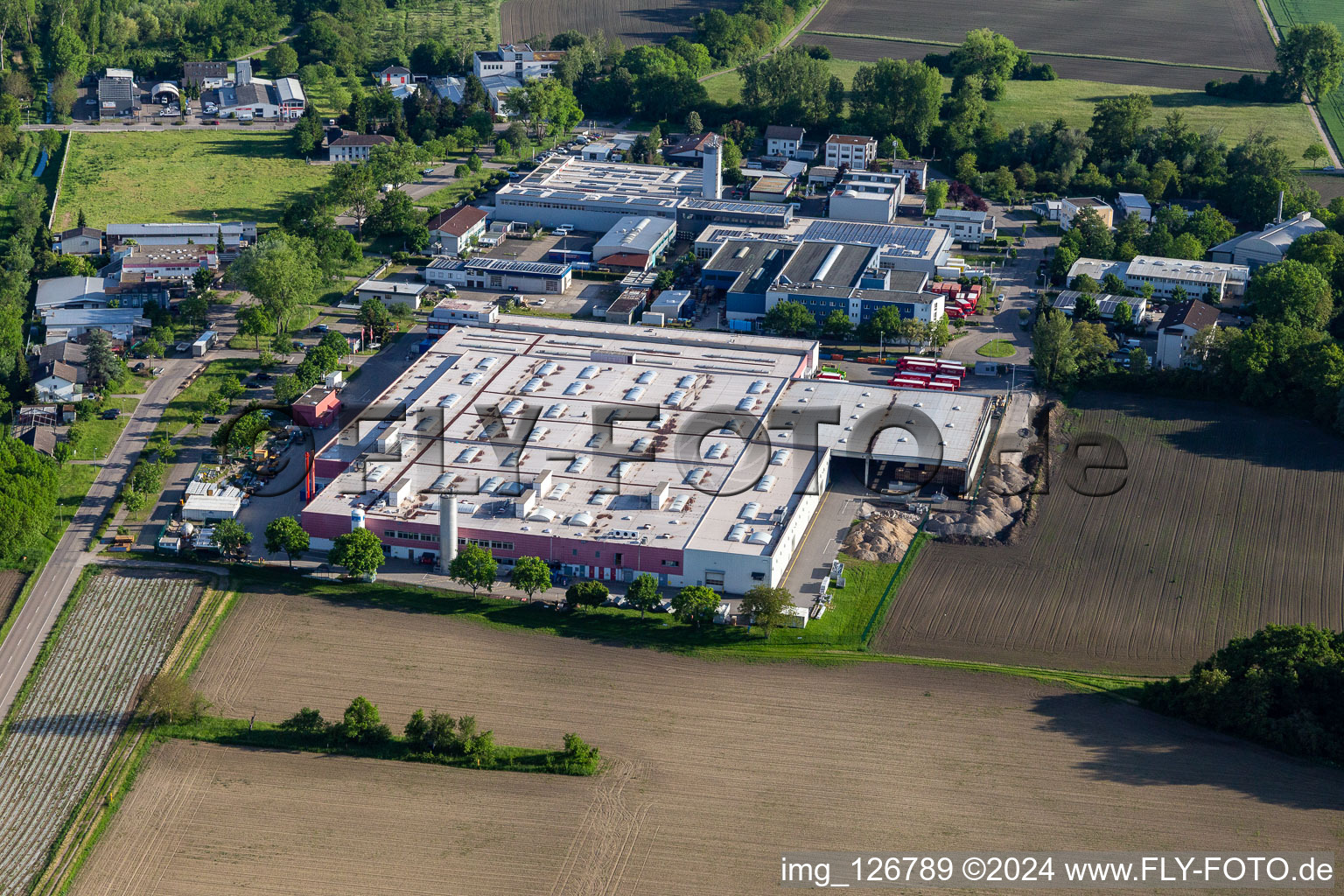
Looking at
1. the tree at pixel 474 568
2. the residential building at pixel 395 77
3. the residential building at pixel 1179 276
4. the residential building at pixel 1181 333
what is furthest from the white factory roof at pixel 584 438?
the residential building at pixel 395 77

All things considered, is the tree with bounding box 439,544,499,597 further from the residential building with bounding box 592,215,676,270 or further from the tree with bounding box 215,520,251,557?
the residential building with bounding box 592,215,676,270

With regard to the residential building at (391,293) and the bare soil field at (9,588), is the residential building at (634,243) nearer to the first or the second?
the residential building at (391,293)

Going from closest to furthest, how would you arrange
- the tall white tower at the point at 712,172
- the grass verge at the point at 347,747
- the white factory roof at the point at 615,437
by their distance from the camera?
the grass verge at the point at 347,747, the white factory roof at the point at 615,437, the tall white tower at the point at 712,172

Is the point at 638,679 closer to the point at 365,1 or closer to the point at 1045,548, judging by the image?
the point at 1045,548

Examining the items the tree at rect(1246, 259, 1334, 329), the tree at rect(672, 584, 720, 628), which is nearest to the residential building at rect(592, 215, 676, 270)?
the tree at rect(1246, 259, 1334, 329)

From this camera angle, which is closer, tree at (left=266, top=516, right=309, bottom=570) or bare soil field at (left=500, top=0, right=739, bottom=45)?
tree at (left=266, top=516, right=309, bottom=570)

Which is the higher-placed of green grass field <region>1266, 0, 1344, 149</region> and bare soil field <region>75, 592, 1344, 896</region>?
green grass field <region>1266, 0, 1344, 149</region>
